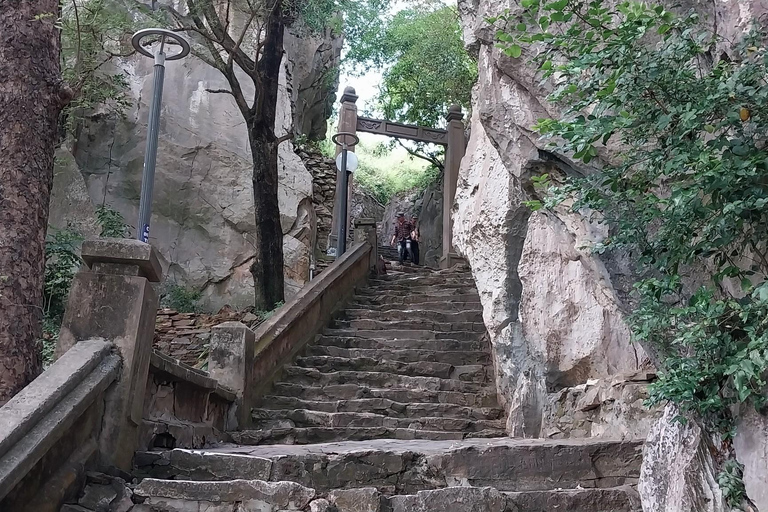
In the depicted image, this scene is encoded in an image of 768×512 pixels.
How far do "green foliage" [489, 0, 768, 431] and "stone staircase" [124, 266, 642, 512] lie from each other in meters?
1.31

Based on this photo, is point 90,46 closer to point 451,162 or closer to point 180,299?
point 180,299

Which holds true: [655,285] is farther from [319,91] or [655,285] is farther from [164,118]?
[319,91]

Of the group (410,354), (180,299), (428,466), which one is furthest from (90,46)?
(428,466)

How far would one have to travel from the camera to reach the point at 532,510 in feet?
12.3

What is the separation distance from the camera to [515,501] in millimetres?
3760

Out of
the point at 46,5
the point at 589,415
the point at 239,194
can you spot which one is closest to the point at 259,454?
the point at 589,415

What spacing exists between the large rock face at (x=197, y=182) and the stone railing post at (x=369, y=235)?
2.18m

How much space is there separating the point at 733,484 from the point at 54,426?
3.18m

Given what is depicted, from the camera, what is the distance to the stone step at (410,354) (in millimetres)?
7977

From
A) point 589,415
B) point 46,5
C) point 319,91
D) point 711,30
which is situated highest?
point 319,91

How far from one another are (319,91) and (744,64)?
1663 centimetres

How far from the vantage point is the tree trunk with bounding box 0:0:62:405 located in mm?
4215

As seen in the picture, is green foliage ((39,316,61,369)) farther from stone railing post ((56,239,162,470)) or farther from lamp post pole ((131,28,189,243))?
stone railing post ((56,239,162,470))

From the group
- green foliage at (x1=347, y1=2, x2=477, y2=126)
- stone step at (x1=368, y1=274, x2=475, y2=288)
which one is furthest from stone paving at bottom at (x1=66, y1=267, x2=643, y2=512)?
green foliage at (x1=347, y1=2, x2=477, y2=126)
